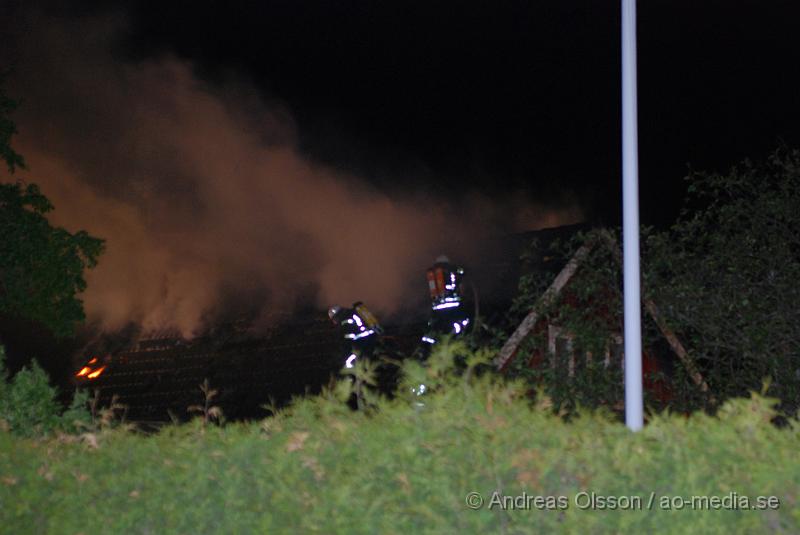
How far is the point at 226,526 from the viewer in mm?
4031

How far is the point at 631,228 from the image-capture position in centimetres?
535

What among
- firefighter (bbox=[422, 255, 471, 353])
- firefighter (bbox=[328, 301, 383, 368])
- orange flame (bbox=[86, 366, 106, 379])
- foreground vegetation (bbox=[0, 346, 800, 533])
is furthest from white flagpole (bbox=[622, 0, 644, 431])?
orange flame (bbox=[86, 366, 106, 379])

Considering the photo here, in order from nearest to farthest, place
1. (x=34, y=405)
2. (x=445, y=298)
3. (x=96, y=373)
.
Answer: (x=34, y=405) → (x=445, y=298) → (x=96, y=373)

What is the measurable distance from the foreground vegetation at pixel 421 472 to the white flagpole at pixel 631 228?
85 cm

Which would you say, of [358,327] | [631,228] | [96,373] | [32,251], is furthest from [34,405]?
[96,373]

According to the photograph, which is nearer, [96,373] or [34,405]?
[34,405]

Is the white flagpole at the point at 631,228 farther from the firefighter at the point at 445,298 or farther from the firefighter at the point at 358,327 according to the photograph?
the firefighter at the point at 358,327

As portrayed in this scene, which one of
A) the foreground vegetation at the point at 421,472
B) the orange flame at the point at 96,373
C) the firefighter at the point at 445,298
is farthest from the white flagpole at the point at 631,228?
the orange flame at the point at 96,373

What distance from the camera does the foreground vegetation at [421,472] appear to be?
3.46 m

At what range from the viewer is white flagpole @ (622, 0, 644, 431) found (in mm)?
5121

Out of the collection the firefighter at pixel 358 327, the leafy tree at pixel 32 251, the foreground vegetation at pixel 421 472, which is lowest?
the foreground vegetation at pixel 421 472

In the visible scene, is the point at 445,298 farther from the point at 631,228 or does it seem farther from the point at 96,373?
the point at 96,373

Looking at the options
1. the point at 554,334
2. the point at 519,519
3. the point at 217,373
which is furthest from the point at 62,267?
the point at 519,519

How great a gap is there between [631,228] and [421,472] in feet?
7.38
